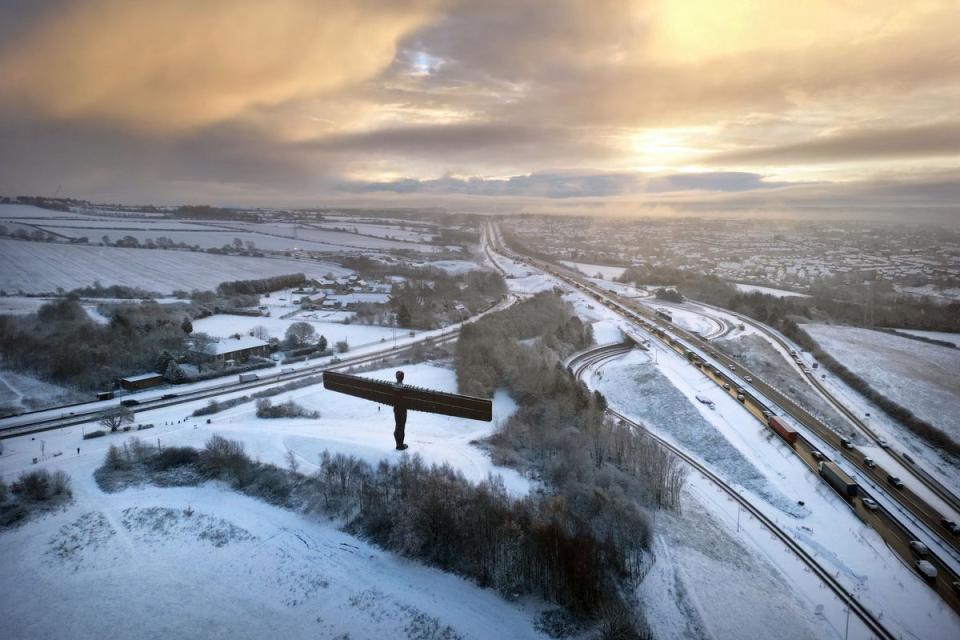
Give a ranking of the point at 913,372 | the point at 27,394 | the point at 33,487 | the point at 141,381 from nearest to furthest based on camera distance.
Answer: the point at 33,487 → the point at 913,372 → the point at 27,394 → the point at 141,381

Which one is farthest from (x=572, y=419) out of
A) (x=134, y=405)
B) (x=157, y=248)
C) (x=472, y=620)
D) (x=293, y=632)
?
(x=157, y=248)

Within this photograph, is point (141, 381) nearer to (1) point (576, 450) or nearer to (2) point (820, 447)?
(1) point (576, 450)

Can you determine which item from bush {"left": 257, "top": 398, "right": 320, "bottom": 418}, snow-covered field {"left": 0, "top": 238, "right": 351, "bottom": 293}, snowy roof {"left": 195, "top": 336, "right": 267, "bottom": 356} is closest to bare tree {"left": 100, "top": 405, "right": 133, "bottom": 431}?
bush {"left": 257, "top": 398, "right": 320, "bottom": 418}

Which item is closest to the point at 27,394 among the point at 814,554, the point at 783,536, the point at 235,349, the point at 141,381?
the point at 141,381

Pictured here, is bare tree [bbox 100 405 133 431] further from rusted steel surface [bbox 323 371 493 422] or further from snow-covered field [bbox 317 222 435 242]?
snow-covered field [bbox 317 222 435 242]

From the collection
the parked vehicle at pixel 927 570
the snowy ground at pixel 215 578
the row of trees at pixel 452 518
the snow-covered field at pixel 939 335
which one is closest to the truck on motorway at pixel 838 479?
the parked vehicle at pixel 927 570

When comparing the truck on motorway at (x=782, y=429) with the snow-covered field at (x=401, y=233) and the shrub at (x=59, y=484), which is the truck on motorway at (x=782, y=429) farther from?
the snow-covered field at (x=401, y=233)
